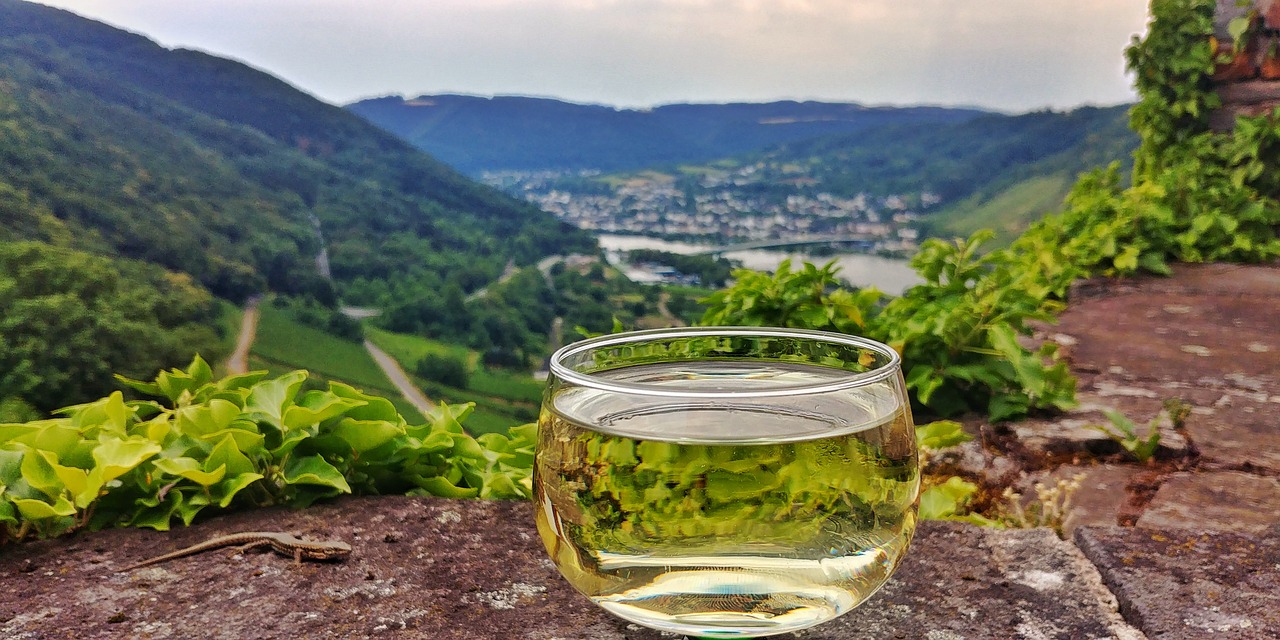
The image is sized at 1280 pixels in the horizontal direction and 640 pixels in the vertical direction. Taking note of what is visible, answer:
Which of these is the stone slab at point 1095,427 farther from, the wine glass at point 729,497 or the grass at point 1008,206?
the grass at point 1008,206

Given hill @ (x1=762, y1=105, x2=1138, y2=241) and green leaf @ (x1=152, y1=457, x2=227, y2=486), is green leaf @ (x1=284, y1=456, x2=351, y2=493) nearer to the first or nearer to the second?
green leaf @ (x1=152, y1=457, x2=227, y2=486)

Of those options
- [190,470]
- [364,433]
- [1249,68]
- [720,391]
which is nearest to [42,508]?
[190,470]

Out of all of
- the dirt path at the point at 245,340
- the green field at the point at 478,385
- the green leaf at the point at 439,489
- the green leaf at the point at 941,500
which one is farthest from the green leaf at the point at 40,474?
the green leaf at the point at 941,500

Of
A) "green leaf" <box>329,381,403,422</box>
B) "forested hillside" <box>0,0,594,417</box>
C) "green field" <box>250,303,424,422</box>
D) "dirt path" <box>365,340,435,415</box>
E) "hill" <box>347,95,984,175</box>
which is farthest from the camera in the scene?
"hill" <box>347,95,984,175</box>

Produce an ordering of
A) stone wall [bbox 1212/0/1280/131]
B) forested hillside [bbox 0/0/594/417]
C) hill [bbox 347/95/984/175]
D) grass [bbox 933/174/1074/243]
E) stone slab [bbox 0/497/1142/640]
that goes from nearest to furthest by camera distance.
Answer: stone slab [bbox 0/497/1142/640]
forested hillside [bbox 0/0/594/417]
stone wall [bbox 1212/0/1280/131]
grass [bbox 933/174/1074/243]
hill [bbox 347/95/984/175]

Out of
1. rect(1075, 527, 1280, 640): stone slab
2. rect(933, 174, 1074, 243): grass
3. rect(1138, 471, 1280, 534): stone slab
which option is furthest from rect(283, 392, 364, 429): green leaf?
rect(933, 174, 1074, 243): grass

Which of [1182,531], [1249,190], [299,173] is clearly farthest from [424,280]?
[1249,190]

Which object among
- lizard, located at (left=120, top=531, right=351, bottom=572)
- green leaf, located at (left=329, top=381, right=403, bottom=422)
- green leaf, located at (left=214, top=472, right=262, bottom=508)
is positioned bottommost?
lizard, located at (left=120, top=531, right=351, bottom=572)
